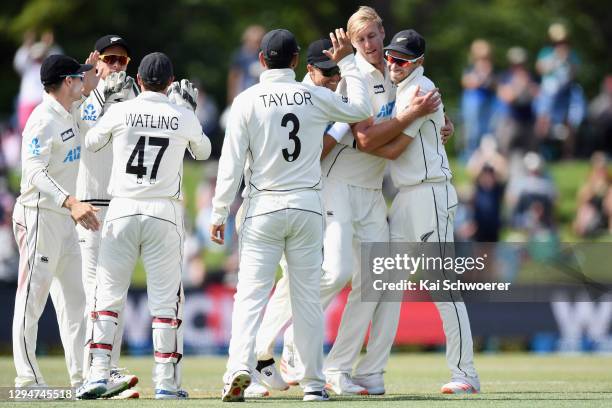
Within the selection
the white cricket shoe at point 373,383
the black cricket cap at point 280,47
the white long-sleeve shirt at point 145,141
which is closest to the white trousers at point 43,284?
the white long-sleeve shirt at point 145,141

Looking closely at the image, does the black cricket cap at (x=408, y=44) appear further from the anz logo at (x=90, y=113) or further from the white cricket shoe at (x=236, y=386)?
the white cricket shoe at (x=236, y=386)

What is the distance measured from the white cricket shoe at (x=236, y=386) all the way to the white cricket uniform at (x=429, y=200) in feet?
6.95

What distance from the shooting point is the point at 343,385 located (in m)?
11.6

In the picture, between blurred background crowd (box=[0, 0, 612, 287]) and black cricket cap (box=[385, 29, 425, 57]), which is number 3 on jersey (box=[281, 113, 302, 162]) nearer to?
black cricket cap (box=[385, 29, 425, 57])

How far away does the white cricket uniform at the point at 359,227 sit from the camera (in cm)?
1163

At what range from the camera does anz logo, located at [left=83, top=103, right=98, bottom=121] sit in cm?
1165

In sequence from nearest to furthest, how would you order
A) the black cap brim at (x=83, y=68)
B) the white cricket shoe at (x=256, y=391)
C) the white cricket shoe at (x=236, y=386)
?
the white cricket shoe at (x=236, y=386), the white cricket shoe at (x=256, y=391), the black cap brim at (x=83, y=68)

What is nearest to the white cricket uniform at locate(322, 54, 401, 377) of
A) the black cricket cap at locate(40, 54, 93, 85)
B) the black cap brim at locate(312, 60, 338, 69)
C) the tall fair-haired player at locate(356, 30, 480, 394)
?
the tall fair-haired player at locate(356, 30, 480, 394)

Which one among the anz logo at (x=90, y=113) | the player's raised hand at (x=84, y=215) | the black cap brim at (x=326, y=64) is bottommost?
the player's raised hand at (x=84, y=215)

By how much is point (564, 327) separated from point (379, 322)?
27.9 ft

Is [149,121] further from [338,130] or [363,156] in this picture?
[363,156]

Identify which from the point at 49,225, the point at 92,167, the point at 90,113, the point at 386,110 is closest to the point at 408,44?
the point at 386,110

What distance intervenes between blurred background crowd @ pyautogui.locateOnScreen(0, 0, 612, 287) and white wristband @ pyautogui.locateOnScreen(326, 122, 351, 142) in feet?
28.7

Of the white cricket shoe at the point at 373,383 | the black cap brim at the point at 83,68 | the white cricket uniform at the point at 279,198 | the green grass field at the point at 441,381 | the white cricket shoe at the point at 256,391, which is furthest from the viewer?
the white cricket shoe at the point at 373,383
